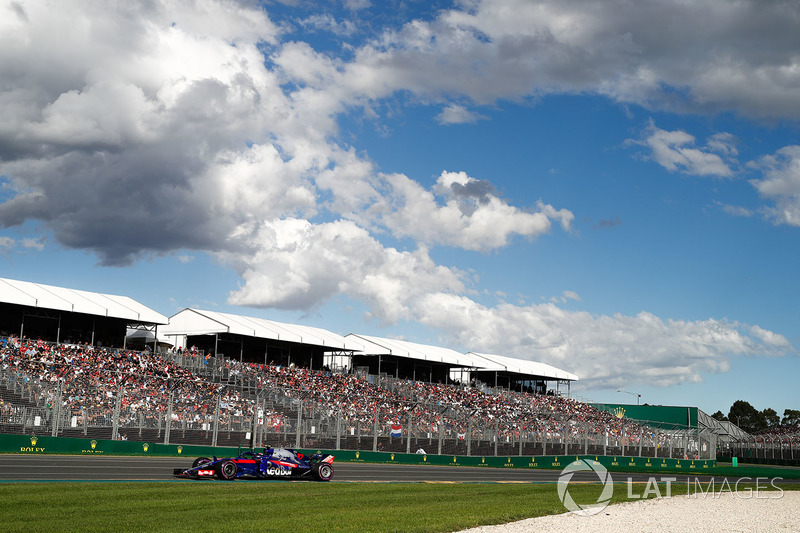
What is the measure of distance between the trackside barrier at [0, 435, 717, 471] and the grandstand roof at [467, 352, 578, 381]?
2481 cm

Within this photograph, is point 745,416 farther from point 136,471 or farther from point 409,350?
point 136,471

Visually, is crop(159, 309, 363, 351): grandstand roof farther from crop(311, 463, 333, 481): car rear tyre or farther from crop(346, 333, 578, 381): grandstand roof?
crop(311, 463, 333, 481): car rear tyre

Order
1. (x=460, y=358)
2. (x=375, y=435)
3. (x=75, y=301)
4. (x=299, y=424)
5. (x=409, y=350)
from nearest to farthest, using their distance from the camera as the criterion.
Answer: (x=299, y=424) → (x=375, y=435) → (x=75, y=301) → (x=409, y=350) → (x=460, y=358)

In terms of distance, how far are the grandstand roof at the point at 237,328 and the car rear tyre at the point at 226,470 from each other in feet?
98.9

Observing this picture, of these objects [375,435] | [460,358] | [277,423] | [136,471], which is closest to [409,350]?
[460,358]

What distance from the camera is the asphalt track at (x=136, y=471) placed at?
24094mm

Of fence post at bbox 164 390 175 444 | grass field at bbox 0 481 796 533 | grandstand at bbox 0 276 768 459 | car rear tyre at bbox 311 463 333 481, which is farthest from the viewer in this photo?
fence post at bbox 164 390 175 444

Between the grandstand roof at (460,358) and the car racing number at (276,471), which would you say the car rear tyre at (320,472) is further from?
Answer: the grandstand roof at (460,358)

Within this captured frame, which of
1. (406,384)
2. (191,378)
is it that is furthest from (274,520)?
(406,384)

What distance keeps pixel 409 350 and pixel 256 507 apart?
2048 inches

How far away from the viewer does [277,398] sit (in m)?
43.1

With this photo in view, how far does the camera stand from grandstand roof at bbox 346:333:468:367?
221 feet

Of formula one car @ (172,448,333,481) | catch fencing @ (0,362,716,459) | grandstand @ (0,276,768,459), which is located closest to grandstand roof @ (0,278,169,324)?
grandstand @ (0,276,768,459)

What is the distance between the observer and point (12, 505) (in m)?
16.3
